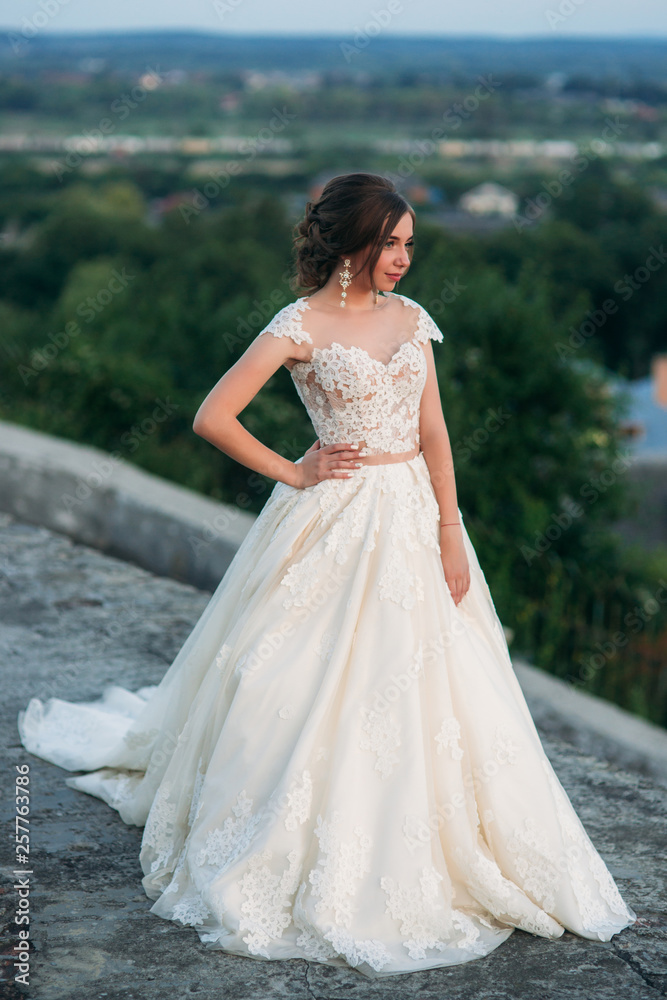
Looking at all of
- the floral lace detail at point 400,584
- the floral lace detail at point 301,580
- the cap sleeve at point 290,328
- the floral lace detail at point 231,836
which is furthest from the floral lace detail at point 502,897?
the cap sleeve at point 290,328

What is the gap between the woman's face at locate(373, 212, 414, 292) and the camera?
2.66 metres

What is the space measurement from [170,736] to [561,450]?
13021 millimetres

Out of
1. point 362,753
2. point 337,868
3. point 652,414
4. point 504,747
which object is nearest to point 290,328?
point 362,753

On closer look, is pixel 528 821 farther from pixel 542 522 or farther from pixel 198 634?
pixel 542 522

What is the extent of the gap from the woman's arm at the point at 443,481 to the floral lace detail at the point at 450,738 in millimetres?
340

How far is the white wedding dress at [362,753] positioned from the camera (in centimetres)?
239

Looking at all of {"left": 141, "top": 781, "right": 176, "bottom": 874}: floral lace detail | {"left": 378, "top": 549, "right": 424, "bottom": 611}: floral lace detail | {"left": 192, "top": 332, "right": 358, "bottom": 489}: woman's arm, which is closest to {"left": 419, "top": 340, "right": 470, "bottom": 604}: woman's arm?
{"left": 378, "top": 549, "right": 424, "bottom": 611}: floral lace detail

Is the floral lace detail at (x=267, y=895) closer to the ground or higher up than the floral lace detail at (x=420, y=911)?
closer to the ground

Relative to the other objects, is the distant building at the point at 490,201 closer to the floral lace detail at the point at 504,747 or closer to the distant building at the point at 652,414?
the distant building at the point at 652,414

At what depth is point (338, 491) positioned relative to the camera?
2.74 metres

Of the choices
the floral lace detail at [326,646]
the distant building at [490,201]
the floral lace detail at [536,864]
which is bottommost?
the floral lace detail at [536,864]

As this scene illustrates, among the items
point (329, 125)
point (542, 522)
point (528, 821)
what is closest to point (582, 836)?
point (528, 821)

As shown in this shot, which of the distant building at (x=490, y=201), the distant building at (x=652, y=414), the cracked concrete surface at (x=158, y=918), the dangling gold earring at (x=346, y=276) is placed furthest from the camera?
the distant building at (x=490, y=201)

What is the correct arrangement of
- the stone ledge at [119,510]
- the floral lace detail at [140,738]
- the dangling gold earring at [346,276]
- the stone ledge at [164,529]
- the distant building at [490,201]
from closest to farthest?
the dangling gold earring at [346,276] → the floral lace detail at [140,738] → the stone ledge at [164,529] → the stone ledge at [119,510] → the distant building at [490,201]
